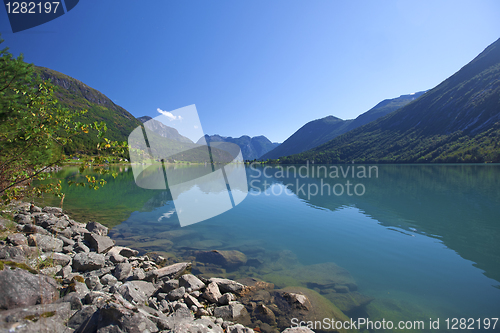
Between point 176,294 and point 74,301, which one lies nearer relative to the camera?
point 74,301

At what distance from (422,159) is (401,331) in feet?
656

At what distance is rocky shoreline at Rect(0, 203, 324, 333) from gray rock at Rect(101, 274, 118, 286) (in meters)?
0.02

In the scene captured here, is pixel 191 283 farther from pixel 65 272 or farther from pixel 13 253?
pixel 13 253

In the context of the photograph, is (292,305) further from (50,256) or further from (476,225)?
(476,225)

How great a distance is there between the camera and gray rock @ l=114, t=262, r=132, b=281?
837cm

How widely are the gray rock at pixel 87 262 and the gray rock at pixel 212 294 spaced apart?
15.6 feet

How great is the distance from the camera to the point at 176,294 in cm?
738

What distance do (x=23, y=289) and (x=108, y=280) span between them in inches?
130

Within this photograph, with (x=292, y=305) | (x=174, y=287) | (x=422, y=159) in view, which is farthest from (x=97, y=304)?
(x=422, y=159)

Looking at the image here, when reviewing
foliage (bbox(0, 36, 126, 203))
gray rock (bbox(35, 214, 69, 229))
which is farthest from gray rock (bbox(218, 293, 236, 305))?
gray rock (bbox(35, 214, 69, 229))

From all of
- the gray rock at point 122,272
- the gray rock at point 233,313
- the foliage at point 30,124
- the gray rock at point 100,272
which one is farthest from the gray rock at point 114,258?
the gray rock at point 233,313
